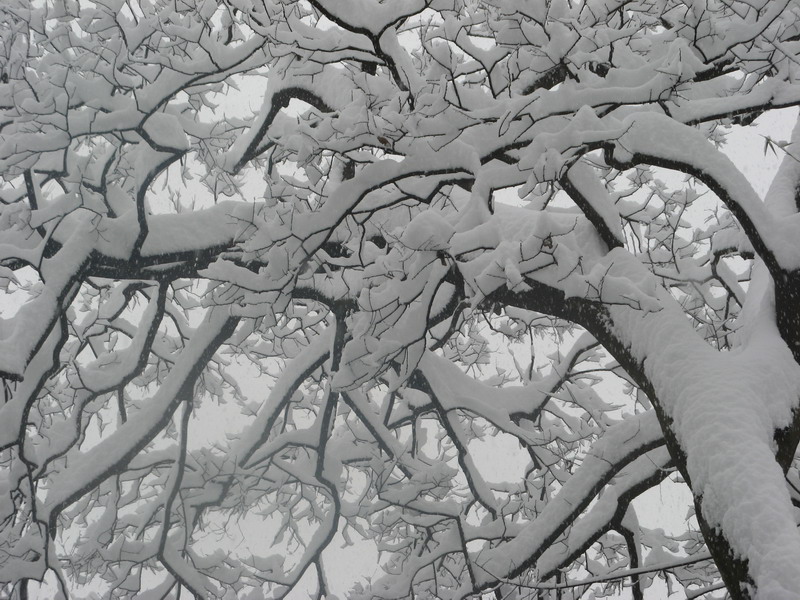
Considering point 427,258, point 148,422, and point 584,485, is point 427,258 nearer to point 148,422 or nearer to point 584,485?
point 584,485

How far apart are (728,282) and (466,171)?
8.72ft

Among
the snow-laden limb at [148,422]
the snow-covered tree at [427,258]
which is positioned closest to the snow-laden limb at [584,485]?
the snow-covered tree at [427,258]

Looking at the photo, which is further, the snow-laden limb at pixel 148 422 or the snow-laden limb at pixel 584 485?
the snow-laden limb at pixel 148 422

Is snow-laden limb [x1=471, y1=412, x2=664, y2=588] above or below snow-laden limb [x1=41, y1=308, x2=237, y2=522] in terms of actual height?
below

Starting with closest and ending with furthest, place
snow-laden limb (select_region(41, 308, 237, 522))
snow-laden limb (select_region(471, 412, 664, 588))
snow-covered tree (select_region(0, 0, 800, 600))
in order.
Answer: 1. snow-covered tree (select_region(0, 0, 800, 600))
2. snow-laden limb (select_region(471, 412, 664, 588))
3. snow-laden limb (select_region(41, 308, 237, 522))

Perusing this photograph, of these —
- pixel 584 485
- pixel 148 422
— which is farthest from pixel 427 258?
pixel 148 422

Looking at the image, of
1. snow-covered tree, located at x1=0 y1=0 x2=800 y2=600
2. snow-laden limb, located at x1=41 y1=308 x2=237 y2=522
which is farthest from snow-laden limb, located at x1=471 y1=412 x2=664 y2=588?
snow-laden limb, located at x1=41 y1=308 x2=237 y2=522

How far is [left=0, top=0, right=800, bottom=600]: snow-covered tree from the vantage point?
117 inches

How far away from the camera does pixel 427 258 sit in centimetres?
320

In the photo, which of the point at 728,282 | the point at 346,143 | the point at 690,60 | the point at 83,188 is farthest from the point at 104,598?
the point at 690,60

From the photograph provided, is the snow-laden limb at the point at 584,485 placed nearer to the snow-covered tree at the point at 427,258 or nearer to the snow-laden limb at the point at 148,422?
the snow-covered tree at the point at 427,258

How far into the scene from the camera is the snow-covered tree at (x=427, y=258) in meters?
2.97

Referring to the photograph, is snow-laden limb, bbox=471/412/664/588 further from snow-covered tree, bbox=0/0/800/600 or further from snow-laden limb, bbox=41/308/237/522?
snow-laden limb, bbox=41/308/237/522

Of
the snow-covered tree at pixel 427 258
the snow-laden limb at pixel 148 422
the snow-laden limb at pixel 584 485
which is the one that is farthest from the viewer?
the snow-laden limb at pixel 148 422
